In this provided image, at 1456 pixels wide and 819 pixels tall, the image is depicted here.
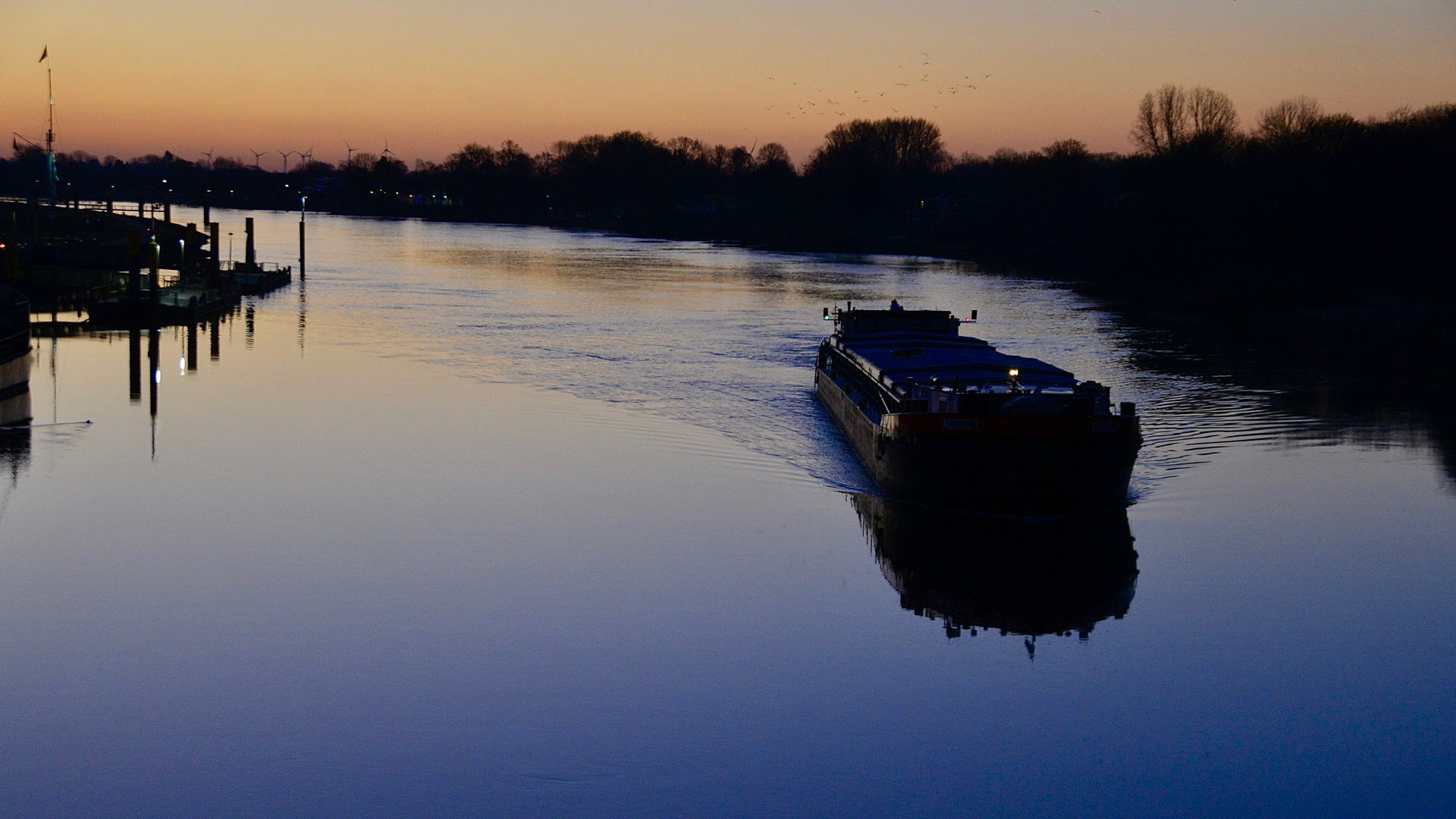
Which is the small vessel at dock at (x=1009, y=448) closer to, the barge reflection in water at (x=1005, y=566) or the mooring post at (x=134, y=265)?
the barge reflection in water at (x=1005, y=566)

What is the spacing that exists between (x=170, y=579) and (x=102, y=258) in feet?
156

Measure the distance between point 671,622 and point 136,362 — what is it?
2419cm

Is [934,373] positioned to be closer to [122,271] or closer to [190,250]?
[122,271]

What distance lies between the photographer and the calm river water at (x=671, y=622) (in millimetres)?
10500

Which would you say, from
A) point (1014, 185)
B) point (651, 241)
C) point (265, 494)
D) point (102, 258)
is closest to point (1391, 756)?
point (265, 494)

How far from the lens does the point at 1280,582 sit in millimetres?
16781

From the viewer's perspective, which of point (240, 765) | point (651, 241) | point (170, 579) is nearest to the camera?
point (240, 765)

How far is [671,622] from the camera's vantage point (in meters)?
14.4

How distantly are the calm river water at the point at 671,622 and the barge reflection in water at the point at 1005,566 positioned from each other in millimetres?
75

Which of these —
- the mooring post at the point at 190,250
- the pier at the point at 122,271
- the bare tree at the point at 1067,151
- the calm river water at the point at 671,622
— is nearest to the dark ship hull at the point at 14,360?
the calm river water at the point at 671,622

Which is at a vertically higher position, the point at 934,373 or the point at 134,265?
the point at 134,265

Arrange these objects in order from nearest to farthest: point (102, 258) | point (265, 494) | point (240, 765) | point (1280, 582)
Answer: point (240, 765)
point (1280, 582)
point (265, 494)
point (102, 258)

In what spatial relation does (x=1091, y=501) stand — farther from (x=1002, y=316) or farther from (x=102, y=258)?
(x=102, y=258)

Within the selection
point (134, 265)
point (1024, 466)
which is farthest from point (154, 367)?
point (1024, 466)
